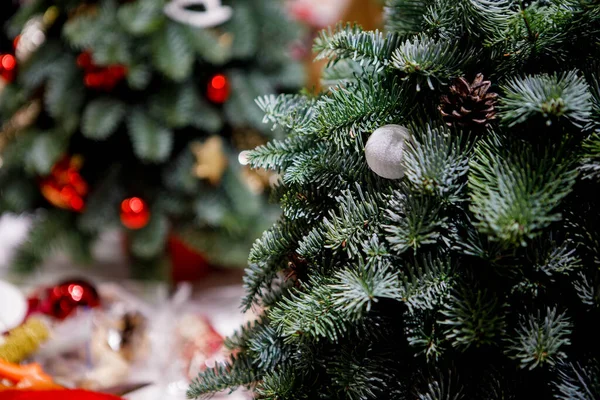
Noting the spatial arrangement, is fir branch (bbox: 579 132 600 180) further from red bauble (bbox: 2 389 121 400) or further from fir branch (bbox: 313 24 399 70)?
red bauble (bbox: 2 389 121 400)

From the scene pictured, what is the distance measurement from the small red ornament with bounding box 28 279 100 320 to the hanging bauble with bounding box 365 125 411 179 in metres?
0.57

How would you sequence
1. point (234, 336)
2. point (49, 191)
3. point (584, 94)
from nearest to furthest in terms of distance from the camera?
point (584, 94), point (234, 336), point (49, 191)

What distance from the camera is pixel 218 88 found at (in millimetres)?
905

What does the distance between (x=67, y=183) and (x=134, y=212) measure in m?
0.14

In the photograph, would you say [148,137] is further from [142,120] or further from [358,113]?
[358,113]

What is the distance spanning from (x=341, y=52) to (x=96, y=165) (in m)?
0.68

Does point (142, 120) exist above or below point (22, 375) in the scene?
above

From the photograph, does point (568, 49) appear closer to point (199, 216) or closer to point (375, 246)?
point (375, 246)

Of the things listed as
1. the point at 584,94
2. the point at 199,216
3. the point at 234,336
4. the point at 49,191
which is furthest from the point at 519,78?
the point at 49,191

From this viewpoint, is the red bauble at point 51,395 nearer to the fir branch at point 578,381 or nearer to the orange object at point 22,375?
the orange object at point 22,375

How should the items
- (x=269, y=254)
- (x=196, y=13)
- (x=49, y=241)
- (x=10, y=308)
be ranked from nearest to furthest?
(x=269, y=254)
(x=10, y=308)
(x=196, y=13)
(x=49, y=241)

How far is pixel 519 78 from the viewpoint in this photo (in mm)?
342

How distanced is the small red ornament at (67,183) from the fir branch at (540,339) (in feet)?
2.64

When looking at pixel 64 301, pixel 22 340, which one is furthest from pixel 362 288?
pixel 64 301
